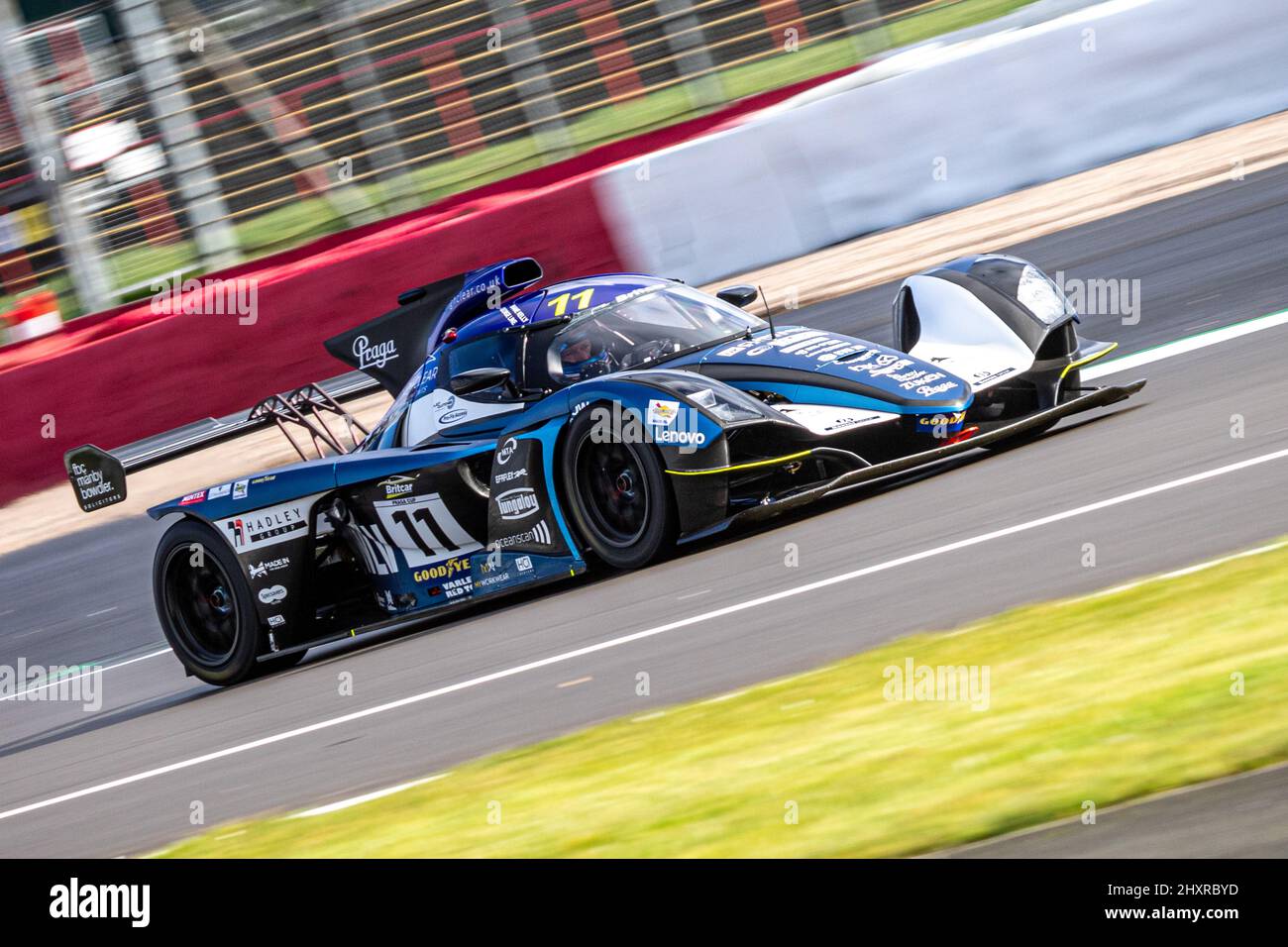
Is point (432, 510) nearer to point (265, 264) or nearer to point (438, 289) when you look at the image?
point (438, 289)

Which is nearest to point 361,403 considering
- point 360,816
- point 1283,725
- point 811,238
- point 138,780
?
point 811,238

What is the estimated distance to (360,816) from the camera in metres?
5.25

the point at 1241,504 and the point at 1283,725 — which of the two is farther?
the point at 1241,504

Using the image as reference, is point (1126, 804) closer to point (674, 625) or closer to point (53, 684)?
point (674, 625)

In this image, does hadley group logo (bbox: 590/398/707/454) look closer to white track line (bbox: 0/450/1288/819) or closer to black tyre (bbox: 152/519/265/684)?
white track line (bbox: 0/450/1288/819)

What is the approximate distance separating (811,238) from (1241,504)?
8237 mm

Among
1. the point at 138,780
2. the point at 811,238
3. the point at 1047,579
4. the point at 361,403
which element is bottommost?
the point at 138,780

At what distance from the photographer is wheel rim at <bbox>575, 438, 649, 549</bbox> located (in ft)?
24.5

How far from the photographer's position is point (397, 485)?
8211 mm

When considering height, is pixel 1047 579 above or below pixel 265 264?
below

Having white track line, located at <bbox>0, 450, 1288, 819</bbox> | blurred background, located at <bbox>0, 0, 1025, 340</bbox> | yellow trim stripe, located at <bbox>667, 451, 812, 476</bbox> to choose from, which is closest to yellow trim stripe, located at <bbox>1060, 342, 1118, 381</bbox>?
white track line, located at <bbox>0, 450, 1288, 819</bbox>

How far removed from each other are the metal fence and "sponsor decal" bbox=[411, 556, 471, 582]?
25.4 ft
